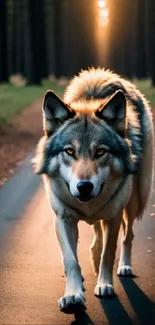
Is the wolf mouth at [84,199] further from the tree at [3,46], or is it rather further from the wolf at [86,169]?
the tree at [3,46]

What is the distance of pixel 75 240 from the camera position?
22.0ft

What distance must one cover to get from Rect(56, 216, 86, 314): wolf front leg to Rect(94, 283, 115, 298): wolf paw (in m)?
0.30

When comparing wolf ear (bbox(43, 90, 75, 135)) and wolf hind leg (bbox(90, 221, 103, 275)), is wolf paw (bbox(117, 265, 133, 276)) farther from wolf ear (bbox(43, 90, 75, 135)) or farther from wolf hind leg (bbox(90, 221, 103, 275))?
wolf ear (bbox(43, 90, 75, 135))

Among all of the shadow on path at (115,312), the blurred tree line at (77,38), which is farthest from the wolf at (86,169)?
the blurred tree line at (77,38)

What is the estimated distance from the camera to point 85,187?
5996 millimetres

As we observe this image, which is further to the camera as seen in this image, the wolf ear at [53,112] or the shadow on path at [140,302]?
the wolf ear at [53,112]

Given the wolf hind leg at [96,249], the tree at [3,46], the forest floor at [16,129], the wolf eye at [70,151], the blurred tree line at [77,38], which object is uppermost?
the wolf eye at [70,151]

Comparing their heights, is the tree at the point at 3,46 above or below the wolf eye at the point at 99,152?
below

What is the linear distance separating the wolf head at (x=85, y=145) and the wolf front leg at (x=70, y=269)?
0.35 m

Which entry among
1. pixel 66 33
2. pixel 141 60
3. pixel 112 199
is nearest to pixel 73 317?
pixel 112 199

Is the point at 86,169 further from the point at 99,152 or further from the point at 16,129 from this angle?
the point at 16,129

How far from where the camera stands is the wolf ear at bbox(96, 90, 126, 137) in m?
6.59

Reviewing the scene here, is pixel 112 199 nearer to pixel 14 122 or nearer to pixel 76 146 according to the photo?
pixel 76 146

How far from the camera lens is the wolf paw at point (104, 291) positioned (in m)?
6.49
